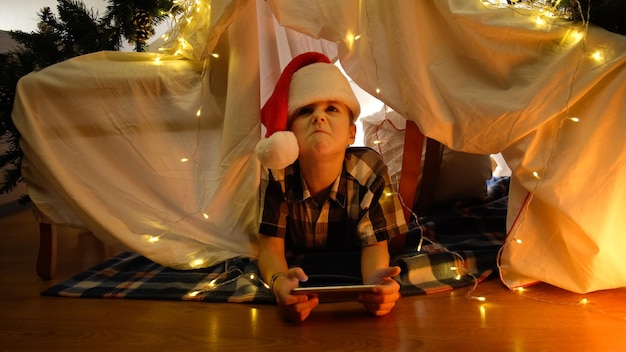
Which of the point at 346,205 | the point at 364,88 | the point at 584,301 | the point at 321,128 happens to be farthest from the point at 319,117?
the point at 584,301

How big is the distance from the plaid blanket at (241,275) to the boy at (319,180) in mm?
65

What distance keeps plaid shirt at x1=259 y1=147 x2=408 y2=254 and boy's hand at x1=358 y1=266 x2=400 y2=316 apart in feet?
0.56

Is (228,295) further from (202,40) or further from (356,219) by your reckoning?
(202,40)

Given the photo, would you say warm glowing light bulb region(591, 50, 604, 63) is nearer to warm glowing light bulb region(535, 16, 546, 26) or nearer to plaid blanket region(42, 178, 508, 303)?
warm glowing light bulb region(535, 16, 546, 26)

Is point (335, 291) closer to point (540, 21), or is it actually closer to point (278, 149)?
point (278, 149)

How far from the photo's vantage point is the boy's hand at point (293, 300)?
2.79ft

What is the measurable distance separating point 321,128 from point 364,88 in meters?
0.14

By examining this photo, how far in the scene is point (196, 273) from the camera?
44.2 inches

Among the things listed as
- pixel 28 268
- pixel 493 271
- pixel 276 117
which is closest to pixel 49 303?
pixel 28 268

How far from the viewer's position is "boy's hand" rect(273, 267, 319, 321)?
850 mm

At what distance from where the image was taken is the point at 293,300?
33.4 inches

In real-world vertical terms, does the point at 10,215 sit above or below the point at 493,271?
above

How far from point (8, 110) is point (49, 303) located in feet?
1.59

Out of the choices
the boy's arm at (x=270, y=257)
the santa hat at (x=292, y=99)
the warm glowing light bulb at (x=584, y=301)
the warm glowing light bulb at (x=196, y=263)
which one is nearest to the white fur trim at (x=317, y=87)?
the santa hat at (x=292, y=99)
